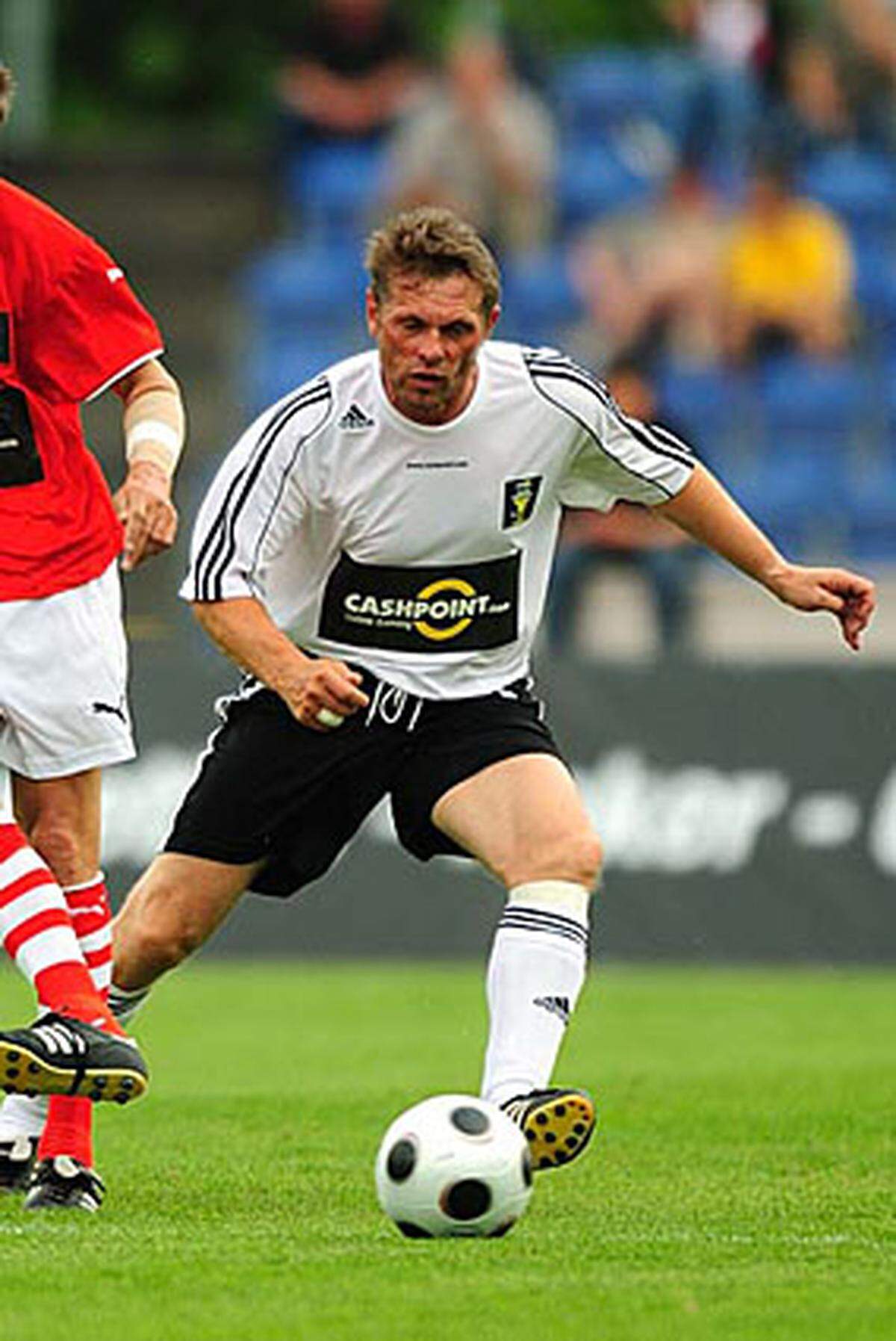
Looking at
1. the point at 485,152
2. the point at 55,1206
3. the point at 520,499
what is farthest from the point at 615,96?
the point at 55,1206

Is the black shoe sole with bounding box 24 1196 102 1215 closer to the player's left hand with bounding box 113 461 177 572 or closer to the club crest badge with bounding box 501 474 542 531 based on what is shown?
the player's left hand with bounding box 113 461 177 572

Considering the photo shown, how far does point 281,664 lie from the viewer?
680 cm

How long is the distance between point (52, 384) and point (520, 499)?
1.13 metres

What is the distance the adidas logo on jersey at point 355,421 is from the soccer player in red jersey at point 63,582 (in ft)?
1.33

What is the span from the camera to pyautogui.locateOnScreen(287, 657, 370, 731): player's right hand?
662 centimetres

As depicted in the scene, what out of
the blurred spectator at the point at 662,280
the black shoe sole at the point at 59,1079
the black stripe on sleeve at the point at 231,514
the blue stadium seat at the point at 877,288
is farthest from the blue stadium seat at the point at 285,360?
the black shoe sole at the point at 59,1079

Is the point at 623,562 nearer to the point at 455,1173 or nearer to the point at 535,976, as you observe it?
the point at 535,976

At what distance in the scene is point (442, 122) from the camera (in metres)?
18.6

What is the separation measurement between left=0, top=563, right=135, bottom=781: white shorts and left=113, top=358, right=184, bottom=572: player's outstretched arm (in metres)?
0.24

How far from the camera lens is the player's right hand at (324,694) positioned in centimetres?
662

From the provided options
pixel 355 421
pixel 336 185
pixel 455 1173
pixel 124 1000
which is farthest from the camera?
pixel 336 185

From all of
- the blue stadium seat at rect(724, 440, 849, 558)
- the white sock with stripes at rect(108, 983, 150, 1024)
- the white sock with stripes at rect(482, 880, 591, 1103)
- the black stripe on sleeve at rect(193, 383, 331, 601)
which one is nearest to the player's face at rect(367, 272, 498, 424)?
the black stripe on sleeve at rect(193, 383, 331, 601)

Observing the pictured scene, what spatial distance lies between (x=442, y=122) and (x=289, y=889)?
38.3 feet

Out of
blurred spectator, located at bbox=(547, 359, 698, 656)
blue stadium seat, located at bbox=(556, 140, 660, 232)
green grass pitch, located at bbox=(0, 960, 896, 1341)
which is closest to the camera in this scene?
green grass pitch, located at bbox=(0, 960, 896, 1341)
